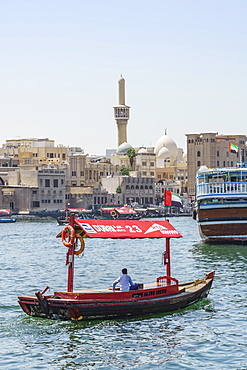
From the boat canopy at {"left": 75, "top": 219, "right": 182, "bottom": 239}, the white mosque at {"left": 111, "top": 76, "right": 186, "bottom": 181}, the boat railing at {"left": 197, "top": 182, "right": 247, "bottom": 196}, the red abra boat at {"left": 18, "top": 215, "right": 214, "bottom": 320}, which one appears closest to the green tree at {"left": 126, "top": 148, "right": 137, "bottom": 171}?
the white mosque at {"left": 111, "top": 76, "right": 186, "bottom": 181}

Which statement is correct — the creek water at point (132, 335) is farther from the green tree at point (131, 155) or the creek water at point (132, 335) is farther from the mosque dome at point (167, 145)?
the mosque dome at point (167, 145)

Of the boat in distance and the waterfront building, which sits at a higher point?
the waterfront building

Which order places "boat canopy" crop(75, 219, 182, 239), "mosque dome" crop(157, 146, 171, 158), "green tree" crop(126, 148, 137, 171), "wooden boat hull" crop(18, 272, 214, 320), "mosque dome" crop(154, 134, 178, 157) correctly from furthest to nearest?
"mosque dome" crop(154, 134, 178, 157), "mosque dome" crop(157, 146, 171, 158), "green tree" crop(126, 148, 137, 171), "boat canopy" crop(75, 219, 182, 239), "wooden boat hull" crop(18, 272, 214, 320)

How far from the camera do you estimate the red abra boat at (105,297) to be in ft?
84.6

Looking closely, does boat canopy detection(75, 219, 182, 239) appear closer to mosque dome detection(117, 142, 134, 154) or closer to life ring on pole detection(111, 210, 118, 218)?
life ring on pole detection(111, 210, 118, 218)

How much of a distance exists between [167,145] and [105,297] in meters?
170

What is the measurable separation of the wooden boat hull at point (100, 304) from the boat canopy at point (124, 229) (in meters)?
2.33

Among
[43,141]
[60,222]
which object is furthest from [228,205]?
[43,141]

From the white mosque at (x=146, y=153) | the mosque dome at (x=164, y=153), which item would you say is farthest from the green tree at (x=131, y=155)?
the mosque dome at (x=164, y=153)

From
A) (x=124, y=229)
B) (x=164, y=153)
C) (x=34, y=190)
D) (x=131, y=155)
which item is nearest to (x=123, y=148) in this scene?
(x=131, y=155)

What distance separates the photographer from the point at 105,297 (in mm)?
26406

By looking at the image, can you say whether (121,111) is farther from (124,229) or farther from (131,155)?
(124,229)

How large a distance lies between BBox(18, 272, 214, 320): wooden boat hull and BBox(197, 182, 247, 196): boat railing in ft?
107

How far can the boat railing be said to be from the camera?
196 ft
